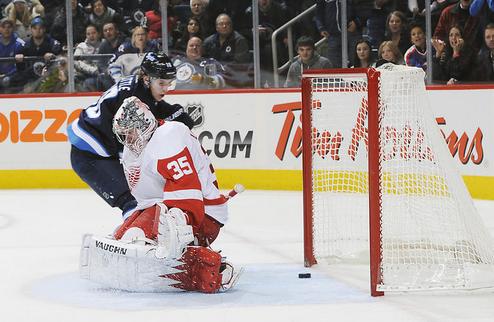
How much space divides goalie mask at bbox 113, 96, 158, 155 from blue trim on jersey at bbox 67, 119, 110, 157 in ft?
2.40

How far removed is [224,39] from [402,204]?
497 centimetres

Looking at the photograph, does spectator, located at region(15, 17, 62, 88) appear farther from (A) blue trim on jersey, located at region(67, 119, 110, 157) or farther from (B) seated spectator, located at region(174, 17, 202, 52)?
(A) blue trim on jersey, located at region(67, 119, 110, 157)

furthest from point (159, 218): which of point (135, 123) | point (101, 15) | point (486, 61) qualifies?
point (101, 15)

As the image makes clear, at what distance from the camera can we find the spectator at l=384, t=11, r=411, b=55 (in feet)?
30.5

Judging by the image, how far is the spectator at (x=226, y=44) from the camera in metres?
9.67

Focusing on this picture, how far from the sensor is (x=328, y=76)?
16.3ft

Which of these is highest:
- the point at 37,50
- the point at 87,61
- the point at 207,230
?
the point at 37,50

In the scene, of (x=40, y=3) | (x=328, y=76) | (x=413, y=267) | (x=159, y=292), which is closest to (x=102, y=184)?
(x=159, y=292)

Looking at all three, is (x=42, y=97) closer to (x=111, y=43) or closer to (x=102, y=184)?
(x=111, y=43)

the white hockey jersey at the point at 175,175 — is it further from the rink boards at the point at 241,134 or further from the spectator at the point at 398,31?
the spectator at the point at 398,31

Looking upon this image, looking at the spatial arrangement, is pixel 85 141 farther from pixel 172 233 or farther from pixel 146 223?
pixel 172 233

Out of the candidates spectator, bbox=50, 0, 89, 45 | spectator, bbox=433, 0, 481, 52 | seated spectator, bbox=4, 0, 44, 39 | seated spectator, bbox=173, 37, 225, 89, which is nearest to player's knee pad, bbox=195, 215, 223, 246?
spectator, bbox=433, 0, 481, 52

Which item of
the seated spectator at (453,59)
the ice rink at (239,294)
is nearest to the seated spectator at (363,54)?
the seated spectator at (453,59)

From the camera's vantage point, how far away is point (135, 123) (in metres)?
4.41
